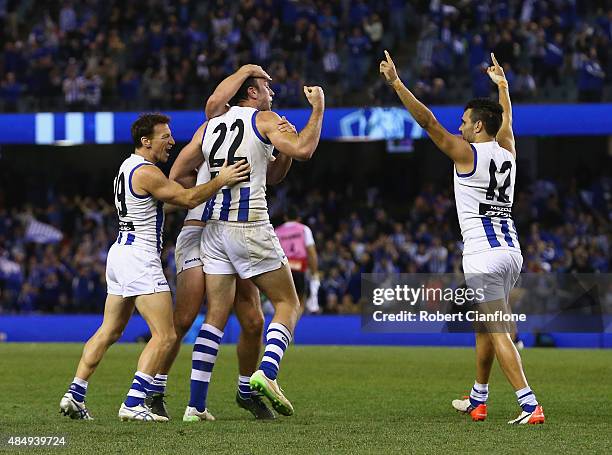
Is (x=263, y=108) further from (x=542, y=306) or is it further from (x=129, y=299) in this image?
(x=542, y=306)

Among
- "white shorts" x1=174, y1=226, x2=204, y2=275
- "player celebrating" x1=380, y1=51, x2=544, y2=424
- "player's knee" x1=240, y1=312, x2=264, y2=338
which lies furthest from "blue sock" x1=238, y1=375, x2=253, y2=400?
"player celebrating" x1=380, y1=51, x2=544, y2=424

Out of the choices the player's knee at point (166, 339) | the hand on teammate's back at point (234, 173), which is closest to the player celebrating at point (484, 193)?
the hand on teammate's back at point (234, 173)

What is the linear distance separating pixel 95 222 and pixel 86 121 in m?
2.44

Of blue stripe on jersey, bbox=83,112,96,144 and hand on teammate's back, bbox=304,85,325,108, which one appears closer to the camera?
hand on teammate's back, bbox=304,85,325,108

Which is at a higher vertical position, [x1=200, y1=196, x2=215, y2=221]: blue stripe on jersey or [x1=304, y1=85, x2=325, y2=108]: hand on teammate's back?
[x1=304, y1=85, x2=325, y2=108]: hand on teammate's back

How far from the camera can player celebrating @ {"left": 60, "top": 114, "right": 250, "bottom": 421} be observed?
7.95m

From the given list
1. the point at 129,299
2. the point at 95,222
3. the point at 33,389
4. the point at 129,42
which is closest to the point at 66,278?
the point at 95,222

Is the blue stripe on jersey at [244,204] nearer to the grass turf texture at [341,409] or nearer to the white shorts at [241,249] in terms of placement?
the white shorts at [241,249]

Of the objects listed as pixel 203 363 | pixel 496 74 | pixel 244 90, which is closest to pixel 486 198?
pixel 496 74

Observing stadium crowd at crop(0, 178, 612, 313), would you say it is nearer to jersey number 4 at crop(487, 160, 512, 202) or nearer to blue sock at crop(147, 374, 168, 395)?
jersey number 4 at crop(487, 160, 512, 202)

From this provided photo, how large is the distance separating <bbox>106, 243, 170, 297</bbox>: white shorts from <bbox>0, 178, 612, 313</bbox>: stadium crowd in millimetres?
12781

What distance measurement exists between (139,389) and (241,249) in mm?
1121

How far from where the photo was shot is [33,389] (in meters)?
10.9

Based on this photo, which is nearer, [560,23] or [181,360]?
[181,360]
